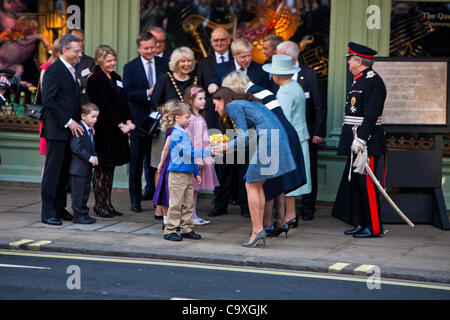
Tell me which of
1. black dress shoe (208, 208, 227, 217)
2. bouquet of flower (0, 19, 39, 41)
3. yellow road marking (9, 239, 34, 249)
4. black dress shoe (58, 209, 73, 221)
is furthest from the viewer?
bouquet of flower (0, 19, 39, 41)

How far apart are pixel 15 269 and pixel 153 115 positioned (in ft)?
10.7

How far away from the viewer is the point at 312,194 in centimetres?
1020

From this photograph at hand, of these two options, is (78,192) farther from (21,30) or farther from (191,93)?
(21,30)

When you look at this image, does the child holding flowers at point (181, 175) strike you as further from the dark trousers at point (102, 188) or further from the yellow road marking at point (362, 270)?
the yellow road marking at point (362, 270)

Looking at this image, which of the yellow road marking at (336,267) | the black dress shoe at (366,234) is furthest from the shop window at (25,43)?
the yellow road marking at (336,267)

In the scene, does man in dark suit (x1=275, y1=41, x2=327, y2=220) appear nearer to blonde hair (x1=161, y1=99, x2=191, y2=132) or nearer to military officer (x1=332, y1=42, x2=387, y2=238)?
military officer (x1=332, y1=42, x2=387, y2=238)

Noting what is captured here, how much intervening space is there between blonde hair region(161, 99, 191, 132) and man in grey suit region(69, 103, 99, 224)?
42.2 inches

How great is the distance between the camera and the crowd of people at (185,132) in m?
8.29

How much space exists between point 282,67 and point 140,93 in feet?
6.85

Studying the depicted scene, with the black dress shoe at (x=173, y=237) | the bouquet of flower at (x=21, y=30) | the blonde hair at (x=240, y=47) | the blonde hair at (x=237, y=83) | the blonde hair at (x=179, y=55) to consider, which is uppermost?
the bouquet of flower at (x=21, y=30)

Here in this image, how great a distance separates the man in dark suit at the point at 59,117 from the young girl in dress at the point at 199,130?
1258 mm

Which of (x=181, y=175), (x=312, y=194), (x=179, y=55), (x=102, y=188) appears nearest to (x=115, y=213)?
(x=102, y=188)

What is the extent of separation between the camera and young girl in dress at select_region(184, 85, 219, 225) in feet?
30.6

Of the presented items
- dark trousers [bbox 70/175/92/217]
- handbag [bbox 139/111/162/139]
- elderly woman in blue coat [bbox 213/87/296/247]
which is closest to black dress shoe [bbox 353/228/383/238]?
elderly woman in blue coat [bbox 213/87/296/247]
